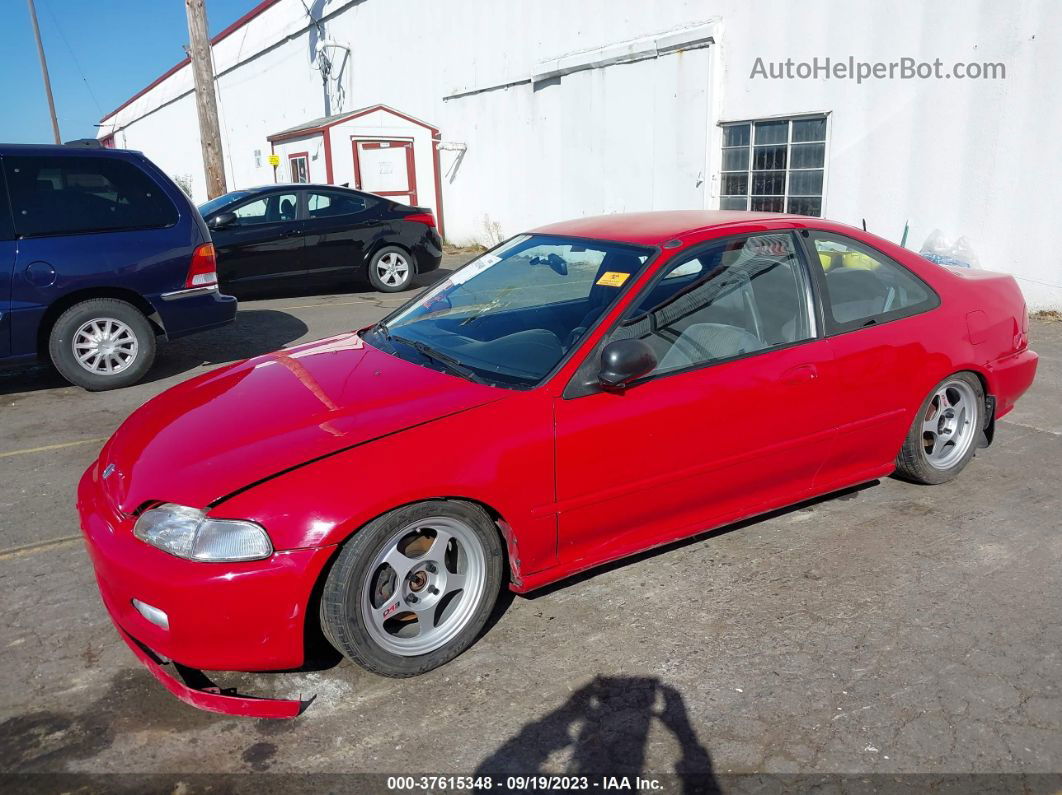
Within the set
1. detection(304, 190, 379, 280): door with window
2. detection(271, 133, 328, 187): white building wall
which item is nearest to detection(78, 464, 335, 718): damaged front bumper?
detection(304, 190, 379, 280): door with window

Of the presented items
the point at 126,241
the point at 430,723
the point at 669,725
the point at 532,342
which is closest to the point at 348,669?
the point at 430,723

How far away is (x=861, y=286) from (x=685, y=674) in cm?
211

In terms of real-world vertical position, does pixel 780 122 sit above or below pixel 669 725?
above

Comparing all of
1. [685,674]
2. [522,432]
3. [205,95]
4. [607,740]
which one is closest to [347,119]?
[205,95]

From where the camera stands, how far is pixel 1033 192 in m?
8.18

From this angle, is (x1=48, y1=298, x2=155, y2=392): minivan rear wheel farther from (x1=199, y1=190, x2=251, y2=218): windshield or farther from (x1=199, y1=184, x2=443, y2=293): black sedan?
(x1=199, y1=190, x2=251, y2=218): windshield

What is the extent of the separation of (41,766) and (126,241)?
4.92m

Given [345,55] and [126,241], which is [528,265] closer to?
[126,241]

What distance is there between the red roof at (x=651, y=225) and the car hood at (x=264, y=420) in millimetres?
1049

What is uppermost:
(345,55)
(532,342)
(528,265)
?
(345,55)

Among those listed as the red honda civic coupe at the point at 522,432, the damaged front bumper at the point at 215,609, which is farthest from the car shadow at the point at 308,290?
the damaged front bumper at the point at 215,609

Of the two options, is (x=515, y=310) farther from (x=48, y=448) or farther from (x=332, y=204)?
(x=332, y=204)

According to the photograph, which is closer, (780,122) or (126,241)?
(126,241)

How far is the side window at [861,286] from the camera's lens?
3.80 m
